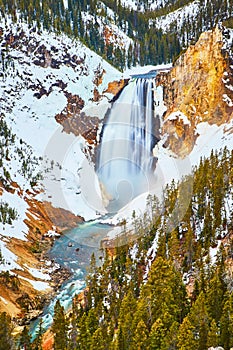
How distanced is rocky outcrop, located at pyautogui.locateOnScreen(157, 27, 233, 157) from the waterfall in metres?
4.85

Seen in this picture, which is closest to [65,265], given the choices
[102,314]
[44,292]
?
[44,292]

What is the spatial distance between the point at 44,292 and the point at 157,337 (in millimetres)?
19761

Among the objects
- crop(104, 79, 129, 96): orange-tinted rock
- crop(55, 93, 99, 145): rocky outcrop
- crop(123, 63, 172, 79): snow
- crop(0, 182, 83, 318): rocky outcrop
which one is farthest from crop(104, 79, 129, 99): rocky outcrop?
crop(0, 182, 83, 318): rocky outcrop

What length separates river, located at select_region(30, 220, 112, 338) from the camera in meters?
43.9

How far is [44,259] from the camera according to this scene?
5462 centimetres

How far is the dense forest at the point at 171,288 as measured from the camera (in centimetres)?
2939

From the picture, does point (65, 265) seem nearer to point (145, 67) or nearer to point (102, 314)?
point (102, 314)

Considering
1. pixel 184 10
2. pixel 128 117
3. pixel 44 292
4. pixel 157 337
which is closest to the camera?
pixel 157 337

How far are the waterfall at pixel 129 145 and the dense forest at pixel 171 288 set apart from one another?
22896mm

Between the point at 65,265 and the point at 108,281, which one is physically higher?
the point at 65,265

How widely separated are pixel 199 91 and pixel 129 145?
648 inches

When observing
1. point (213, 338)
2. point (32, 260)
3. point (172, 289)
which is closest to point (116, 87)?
point (32, 260)

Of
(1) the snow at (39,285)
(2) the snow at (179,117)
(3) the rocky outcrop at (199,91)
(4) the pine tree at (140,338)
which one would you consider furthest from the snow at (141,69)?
(4) the pine tree at (140,338)

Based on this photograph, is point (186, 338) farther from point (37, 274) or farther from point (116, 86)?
point (116, 86)
